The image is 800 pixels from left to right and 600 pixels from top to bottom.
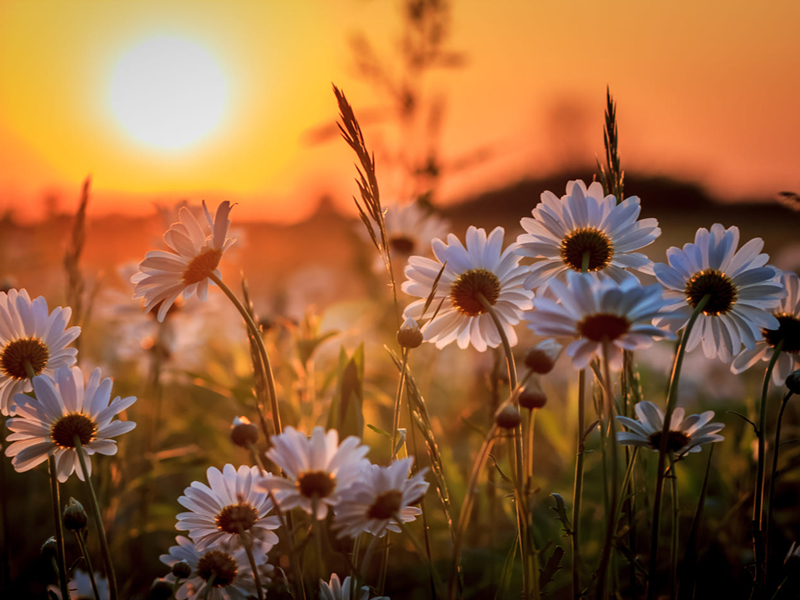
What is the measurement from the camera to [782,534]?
54.3 inches

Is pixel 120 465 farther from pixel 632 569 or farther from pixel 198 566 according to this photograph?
pixel 632 569

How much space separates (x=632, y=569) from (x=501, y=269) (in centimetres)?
39

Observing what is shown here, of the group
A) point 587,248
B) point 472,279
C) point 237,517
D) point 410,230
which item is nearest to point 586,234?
point 587,248

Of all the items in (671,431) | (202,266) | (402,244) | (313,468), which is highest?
(402,244)

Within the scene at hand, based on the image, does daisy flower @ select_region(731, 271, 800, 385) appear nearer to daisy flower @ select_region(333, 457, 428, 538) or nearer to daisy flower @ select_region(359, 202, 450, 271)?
daisy flower @ select_region(333, 457, 428, 538)

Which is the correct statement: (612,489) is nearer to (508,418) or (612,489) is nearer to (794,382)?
(508,418)

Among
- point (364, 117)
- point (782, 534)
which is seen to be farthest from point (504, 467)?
point (364, 117)

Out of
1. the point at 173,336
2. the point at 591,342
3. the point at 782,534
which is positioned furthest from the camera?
the point at 173,336

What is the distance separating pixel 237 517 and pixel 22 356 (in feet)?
1.17

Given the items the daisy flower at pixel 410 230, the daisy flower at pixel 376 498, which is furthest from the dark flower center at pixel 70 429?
the daisy flower at pixel 410 230

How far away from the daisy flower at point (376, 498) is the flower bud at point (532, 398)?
12 cm

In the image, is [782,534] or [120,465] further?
[782,534]

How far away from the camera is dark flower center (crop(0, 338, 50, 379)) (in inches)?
28.5

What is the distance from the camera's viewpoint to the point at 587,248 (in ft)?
2.28
